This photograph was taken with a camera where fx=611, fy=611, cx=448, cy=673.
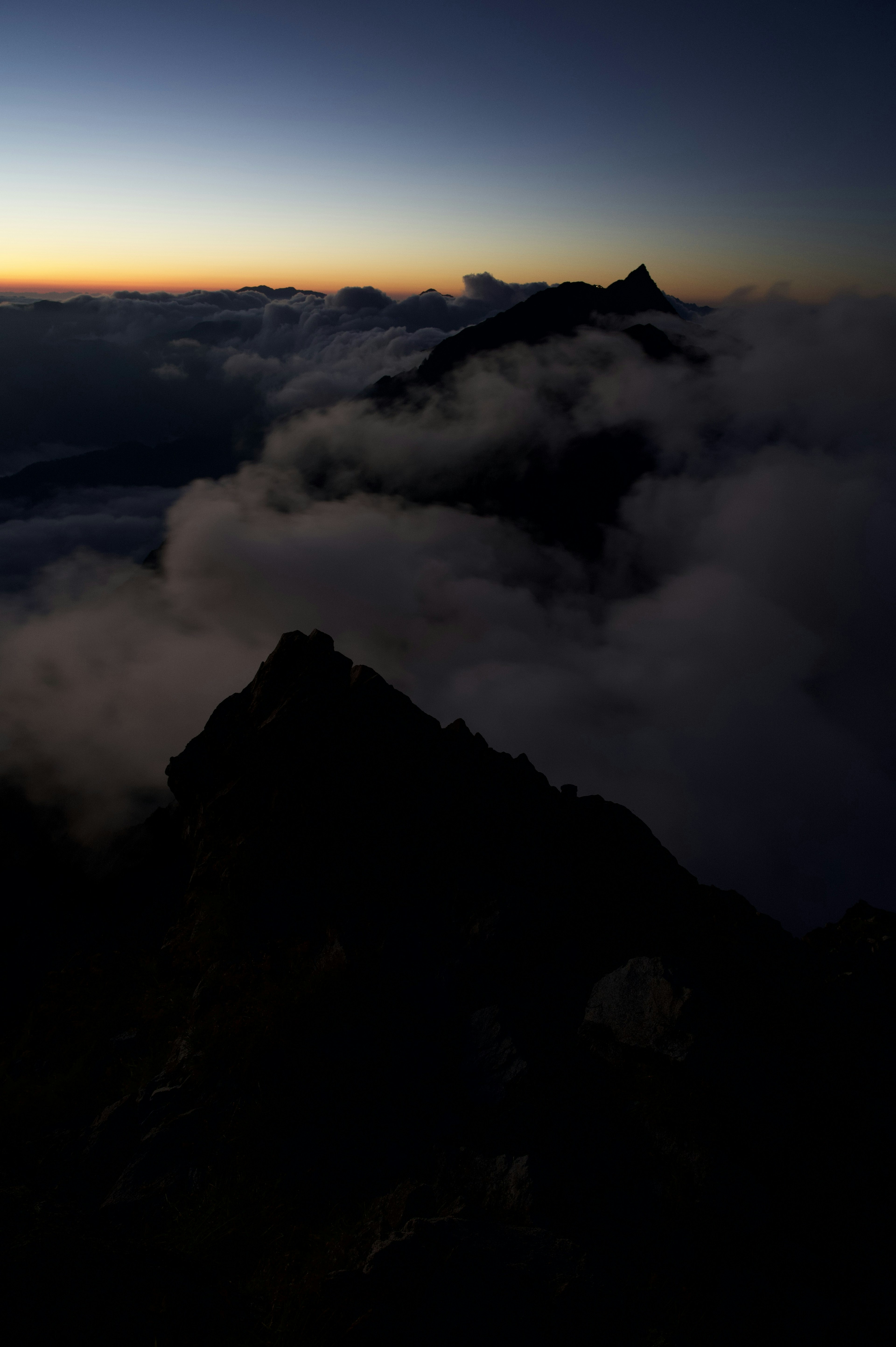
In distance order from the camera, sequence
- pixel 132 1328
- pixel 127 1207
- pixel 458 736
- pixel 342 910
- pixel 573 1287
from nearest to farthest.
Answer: pixel 132 1328
pixel 573 1287
pixel 127 1207
pixel 342 910
pixel 458 736

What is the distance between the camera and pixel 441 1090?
854 cm

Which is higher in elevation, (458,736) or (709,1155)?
(458,736)

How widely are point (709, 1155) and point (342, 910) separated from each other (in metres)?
6.66

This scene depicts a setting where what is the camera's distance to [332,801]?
1304 centimetres

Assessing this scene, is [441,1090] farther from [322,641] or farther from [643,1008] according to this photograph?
[322,641]

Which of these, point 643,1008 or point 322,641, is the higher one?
point 322,641

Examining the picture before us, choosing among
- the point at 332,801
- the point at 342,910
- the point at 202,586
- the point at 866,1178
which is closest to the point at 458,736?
the point at 332,801

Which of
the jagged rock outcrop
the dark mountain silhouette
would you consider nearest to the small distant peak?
the dark mountain silhouette

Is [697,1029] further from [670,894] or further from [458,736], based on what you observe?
[458,736]

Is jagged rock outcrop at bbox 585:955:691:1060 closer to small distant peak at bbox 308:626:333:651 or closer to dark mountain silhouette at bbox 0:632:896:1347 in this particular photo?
dark mountain silhouette at bbox 0:632:896:1347

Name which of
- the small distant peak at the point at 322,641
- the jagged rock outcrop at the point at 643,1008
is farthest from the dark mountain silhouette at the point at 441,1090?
the small distant peak at the point at 322,641

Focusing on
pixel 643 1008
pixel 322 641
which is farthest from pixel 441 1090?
pixel 322 641

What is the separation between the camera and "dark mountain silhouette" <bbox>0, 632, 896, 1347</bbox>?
6168 mm

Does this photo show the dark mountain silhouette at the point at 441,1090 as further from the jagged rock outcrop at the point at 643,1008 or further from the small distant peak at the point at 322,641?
the small distant peak at the point at 322,641
